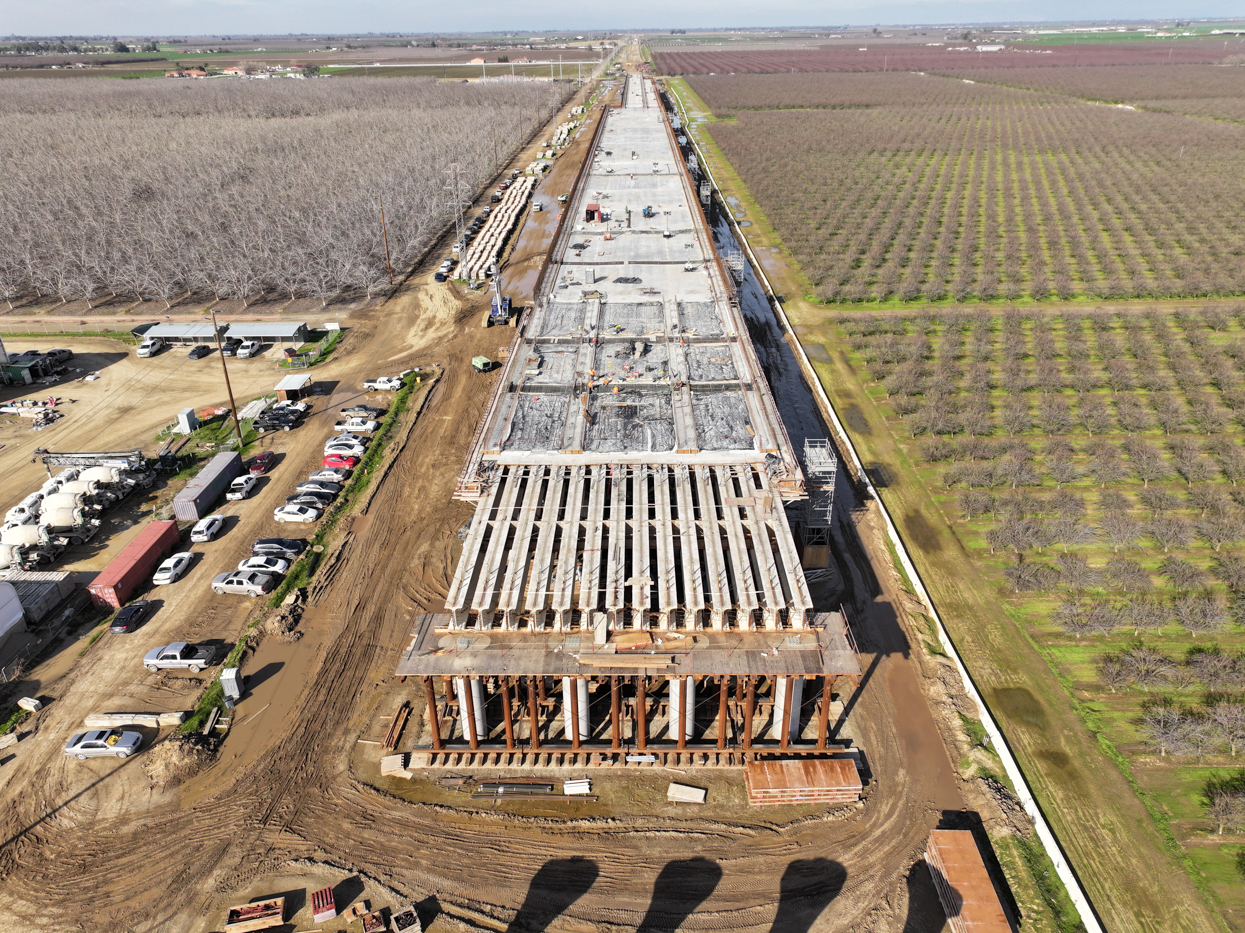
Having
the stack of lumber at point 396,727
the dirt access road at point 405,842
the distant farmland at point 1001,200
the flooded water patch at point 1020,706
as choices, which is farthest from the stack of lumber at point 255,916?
the distant farmland at point 1001,200

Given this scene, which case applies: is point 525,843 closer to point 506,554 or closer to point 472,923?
point 472,923

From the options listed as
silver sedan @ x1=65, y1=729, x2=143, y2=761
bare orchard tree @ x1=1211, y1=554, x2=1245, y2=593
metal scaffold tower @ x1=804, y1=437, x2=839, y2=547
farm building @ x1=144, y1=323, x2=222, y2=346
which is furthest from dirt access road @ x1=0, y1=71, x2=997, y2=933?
farm building @ x1=144, y1=323, x2=222, y2=346

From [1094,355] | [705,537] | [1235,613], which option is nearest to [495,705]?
[705,537]

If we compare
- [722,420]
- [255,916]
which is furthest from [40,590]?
[722,420]

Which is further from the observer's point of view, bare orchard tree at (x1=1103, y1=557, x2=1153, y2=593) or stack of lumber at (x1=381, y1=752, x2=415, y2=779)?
bare orchard tree at (x1=1103, y1=557, x2=1153, y2=593)

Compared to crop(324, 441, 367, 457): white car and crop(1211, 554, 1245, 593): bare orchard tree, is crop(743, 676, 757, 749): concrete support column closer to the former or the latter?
crop(1211, 554, 1245, 593): bare orchard tree

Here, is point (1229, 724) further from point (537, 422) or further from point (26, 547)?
point (26, 547)
